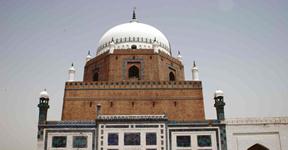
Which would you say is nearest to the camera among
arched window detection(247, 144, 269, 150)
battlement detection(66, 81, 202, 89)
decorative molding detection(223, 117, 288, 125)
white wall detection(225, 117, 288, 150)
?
white wall detection(225, 117, 288, 150)

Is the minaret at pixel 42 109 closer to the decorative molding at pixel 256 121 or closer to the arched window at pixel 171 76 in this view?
the arched window at pixel 171 76

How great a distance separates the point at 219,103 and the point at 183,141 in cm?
370

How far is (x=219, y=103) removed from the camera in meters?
22.3

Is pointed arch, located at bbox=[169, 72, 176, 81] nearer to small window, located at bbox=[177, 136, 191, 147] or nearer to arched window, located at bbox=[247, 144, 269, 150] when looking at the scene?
small window, located at bbox=[177, 136, 191, 147]

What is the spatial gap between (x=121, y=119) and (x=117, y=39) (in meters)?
10.1

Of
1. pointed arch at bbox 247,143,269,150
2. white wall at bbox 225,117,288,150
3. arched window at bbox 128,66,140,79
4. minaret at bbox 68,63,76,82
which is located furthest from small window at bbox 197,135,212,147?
minaret at bbox 68,63,76,82

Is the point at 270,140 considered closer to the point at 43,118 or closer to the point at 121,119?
the point at 121,119

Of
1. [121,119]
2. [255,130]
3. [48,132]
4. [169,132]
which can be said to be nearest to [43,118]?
[48,132]

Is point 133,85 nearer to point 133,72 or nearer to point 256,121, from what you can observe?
point 133,72

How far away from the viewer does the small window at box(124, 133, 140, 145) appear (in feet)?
68.3

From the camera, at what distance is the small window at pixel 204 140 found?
2117 cm

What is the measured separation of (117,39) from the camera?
29.2m

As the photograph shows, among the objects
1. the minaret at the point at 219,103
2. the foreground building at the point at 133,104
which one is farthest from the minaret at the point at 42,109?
the minaret at the point at 219,103

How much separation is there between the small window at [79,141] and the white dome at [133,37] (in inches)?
394
